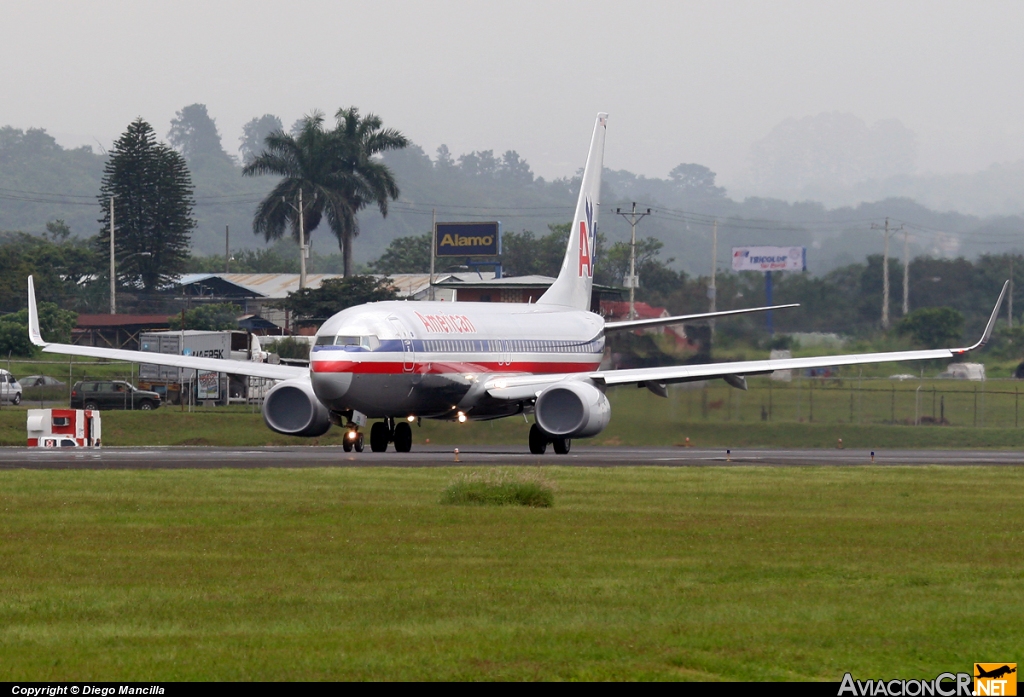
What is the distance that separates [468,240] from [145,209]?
27.9m

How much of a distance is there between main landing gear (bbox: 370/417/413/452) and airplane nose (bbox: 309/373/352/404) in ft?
13.1

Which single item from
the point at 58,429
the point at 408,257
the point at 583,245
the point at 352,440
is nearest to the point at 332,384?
the point at 352,440

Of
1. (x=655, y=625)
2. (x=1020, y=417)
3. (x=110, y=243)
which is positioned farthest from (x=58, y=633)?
(x=110, y=243)

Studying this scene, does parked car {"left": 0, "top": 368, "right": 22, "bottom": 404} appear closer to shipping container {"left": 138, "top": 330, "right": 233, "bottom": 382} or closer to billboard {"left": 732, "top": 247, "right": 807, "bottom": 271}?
shipping container {"left": 138, "top": 330, "right": 233, "bottom": 382}

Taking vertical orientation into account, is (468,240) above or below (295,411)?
above

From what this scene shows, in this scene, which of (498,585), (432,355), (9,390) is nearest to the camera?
(498,585)

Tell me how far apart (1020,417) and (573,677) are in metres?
57.3

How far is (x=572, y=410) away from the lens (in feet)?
128

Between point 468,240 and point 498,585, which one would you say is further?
point 468,240

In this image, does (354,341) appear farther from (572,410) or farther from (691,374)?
(691,374)

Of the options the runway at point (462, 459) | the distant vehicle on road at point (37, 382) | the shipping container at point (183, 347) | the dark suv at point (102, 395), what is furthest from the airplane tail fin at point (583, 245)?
the distant vehicle on road at point (37, 382)

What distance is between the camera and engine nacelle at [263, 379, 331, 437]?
38812 mm

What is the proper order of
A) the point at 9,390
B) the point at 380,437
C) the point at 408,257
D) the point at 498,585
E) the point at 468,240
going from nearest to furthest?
the point at 498,585 → the point at 380,437 → the point at 9,390 → the point at 468,240 → the point at 408,257

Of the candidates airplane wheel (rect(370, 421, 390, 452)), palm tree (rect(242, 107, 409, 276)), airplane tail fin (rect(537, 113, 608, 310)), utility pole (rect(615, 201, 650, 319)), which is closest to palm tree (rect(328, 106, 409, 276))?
palm tree (rect(242, 107, 409, 276))
